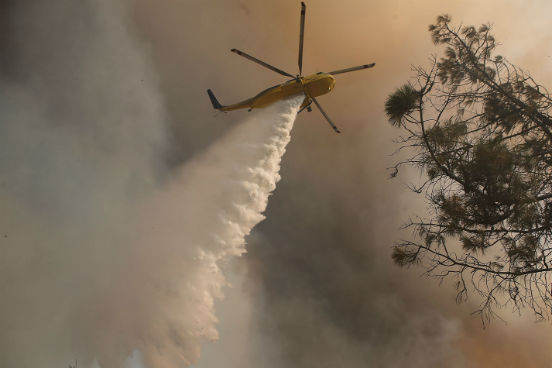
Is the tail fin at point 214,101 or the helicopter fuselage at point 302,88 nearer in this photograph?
the helicopter fuselage at point 302,88

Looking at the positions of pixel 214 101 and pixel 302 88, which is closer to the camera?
pixel 302 88

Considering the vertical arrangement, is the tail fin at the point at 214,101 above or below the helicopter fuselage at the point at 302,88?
above

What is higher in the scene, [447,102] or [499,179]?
[447,102]

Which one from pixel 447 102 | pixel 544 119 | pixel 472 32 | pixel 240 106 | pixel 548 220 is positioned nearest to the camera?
pixel 548 220

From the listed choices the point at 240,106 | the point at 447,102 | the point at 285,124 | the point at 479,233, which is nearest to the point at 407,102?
the point at 447,102

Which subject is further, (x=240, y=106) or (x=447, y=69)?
(x=240, y=106)

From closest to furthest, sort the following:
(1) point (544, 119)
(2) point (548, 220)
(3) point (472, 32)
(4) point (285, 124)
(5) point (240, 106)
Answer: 1. (2) point (548, 220)
2. (1) point (544, 119)
3. (3) point (472, 32)
4. (4) point (285, 124)
5. (5) point (240, 106)

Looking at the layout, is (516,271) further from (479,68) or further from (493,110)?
(479,68)

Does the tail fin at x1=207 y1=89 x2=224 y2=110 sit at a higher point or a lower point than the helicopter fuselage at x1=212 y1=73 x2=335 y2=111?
higher

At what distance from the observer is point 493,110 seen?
8.01m

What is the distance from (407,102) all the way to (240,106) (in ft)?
54.1

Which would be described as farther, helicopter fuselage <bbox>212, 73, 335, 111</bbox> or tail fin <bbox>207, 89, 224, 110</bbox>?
tail fin <bbox>207, 89, 224, 110</bbox>

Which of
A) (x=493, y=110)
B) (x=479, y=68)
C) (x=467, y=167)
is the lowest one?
(x=467, y=167)

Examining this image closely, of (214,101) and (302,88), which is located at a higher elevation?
(214,101)
